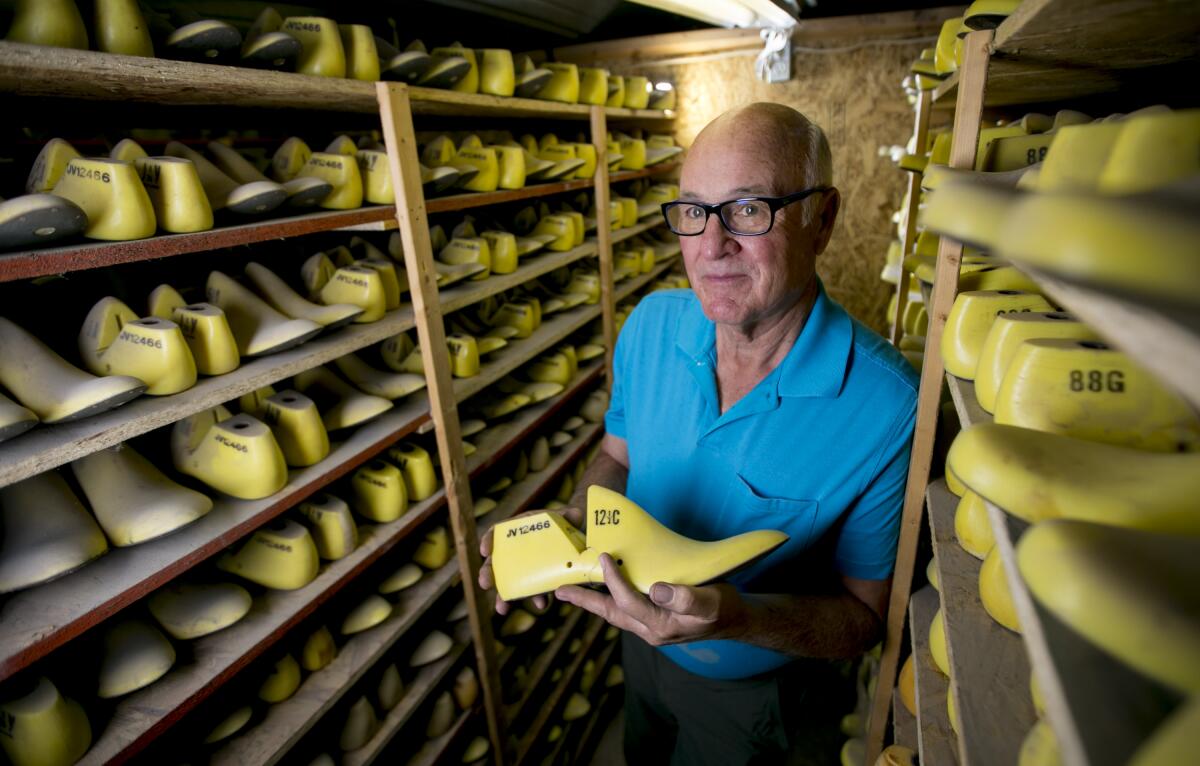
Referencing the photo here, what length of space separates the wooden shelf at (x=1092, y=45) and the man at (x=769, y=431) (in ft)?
1.30

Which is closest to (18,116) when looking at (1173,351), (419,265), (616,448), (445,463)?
(419,265)

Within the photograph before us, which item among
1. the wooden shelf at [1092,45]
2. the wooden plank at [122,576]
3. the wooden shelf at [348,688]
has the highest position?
the wooden shelf at [1092,45]

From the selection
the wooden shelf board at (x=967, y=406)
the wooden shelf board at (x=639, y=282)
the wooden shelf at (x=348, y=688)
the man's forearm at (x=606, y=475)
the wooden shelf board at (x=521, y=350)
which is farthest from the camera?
the wooden shelf board at (x=639, y=282)

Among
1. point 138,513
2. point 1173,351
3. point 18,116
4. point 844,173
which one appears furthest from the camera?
point 844,173

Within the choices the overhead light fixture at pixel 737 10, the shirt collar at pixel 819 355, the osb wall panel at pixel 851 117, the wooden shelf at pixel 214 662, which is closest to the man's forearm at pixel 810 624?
the shirt collar at pixel 819 355

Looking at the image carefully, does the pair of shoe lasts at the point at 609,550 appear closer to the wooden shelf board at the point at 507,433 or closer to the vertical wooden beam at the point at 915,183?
the wooden shelf board at the point at 507,433

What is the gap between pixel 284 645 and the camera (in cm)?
165

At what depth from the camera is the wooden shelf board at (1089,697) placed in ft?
1.05

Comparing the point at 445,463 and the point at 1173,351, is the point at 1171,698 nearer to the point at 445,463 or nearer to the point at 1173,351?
the point at 1173,351

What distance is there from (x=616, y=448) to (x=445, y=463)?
1.73ft

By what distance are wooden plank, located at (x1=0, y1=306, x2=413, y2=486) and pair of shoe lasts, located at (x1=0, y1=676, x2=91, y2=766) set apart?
42cm

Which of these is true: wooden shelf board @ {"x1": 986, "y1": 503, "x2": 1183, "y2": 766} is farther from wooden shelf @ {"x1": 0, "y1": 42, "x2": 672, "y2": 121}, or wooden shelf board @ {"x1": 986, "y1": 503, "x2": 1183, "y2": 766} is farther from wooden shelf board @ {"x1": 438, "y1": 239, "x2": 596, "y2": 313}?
wooden shelf board @ {"x1": 438, "y1": 239, "x2": 596, "y2": 313}

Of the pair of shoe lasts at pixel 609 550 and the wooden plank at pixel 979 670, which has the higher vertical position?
the wooden plank at pixel 979 670

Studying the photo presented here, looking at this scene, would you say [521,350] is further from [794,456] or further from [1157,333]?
[1157,333]
